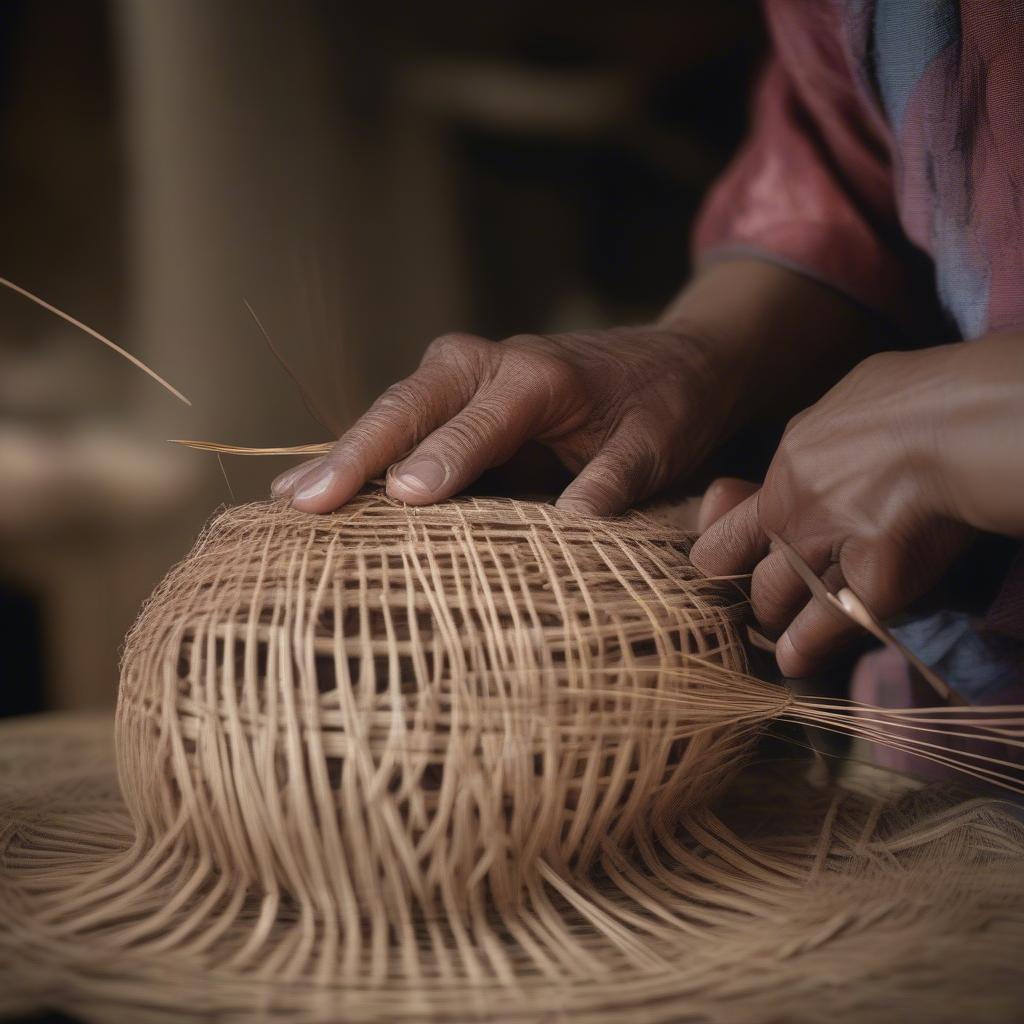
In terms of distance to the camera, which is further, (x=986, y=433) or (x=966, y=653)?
(x=966, y=653)

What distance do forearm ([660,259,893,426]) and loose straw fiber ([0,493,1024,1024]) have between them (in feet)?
0.95

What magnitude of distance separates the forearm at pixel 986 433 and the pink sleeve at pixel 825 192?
36 centimetres

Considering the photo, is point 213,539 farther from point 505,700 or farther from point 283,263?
point 283,263

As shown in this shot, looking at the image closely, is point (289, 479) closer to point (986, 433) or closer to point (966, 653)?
point (986, 433)

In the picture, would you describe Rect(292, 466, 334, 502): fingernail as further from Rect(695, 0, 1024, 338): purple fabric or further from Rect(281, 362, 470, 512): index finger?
Rect(695, 0, 1024, 338): purple fabric

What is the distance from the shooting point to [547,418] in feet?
1.81

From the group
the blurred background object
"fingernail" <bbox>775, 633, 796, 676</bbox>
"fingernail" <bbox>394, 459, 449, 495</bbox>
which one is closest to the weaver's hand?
"fingernail" <bbox>394, 459, 449, 495</bbox>

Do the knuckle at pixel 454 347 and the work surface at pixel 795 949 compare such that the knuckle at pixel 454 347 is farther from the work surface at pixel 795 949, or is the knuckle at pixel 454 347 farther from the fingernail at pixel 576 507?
the work surface at pixel 795 949

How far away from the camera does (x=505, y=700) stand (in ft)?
1.26

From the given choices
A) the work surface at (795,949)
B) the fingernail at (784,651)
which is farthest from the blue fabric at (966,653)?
the fingernail at (784,651)

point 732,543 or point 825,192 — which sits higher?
point 825,192

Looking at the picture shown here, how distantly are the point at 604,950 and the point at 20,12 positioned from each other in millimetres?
1377

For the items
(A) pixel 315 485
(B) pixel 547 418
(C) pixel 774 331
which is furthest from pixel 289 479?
(C) pixel 774 331

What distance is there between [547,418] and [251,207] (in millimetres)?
917
